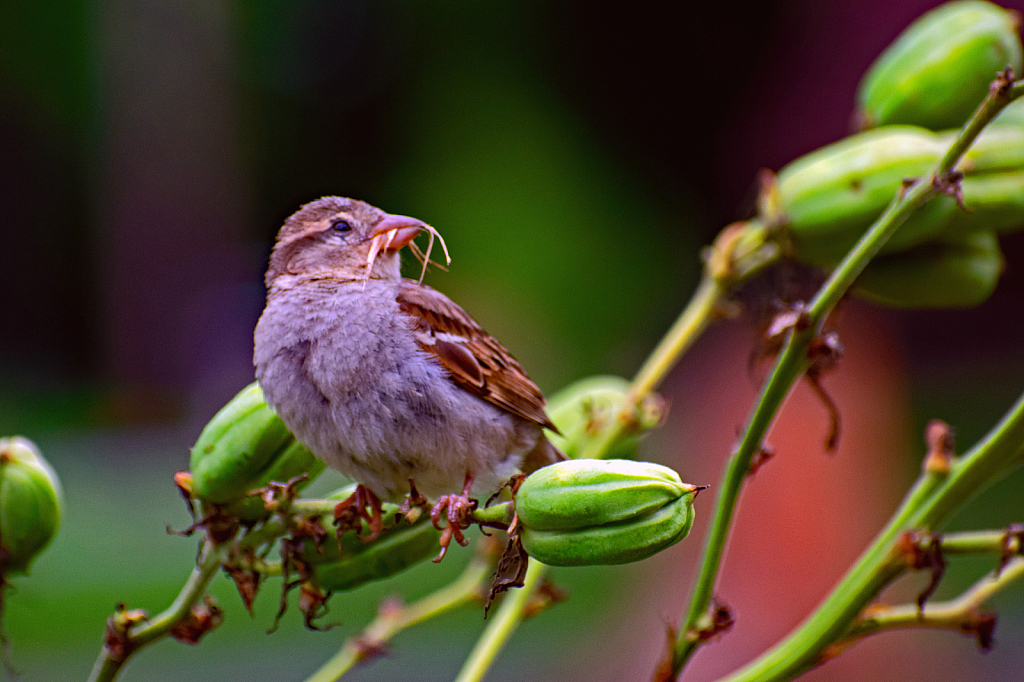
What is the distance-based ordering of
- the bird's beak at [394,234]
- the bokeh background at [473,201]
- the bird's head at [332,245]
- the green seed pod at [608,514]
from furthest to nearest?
the bokeh background at [473,201] → the bird's head at [332,245] → the bird's beak at [394,234] → the green seed pod at [608,514]

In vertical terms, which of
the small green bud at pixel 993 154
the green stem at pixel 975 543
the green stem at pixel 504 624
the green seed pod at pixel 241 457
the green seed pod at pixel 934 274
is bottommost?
the green stem at pixel 504 624

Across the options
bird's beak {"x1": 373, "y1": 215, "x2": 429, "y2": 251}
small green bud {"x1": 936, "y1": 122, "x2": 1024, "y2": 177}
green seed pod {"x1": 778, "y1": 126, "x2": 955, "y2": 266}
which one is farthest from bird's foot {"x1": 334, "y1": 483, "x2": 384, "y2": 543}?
small green bud {"x1": 936, "y1": 122, "x2": 1024, "y2": 177}

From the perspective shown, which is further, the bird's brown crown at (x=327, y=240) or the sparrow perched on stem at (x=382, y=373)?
the bird's brown crown at (x=327, y=240)

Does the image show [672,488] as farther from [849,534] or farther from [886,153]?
[849,534]

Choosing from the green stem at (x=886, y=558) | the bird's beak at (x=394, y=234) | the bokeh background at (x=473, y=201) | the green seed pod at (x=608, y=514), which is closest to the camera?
the green seed pod at (x=608, y=514)

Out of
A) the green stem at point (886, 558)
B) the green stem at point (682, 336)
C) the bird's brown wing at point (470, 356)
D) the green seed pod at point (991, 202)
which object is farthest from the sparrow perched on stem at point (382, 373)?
the green seed pod at point (991, 202)

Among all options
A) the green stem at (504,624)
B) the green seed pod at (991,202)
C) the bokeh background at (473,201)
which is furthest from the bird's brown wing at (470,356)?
the bokeh background at (473,201)

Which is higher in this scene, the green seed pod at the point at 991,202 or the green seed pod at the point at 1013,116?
the green seed pod at the point at 1013,116

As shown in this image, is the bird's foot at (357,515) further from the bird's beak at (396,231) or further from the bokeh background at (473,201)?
the bokeh background at (473,201)
